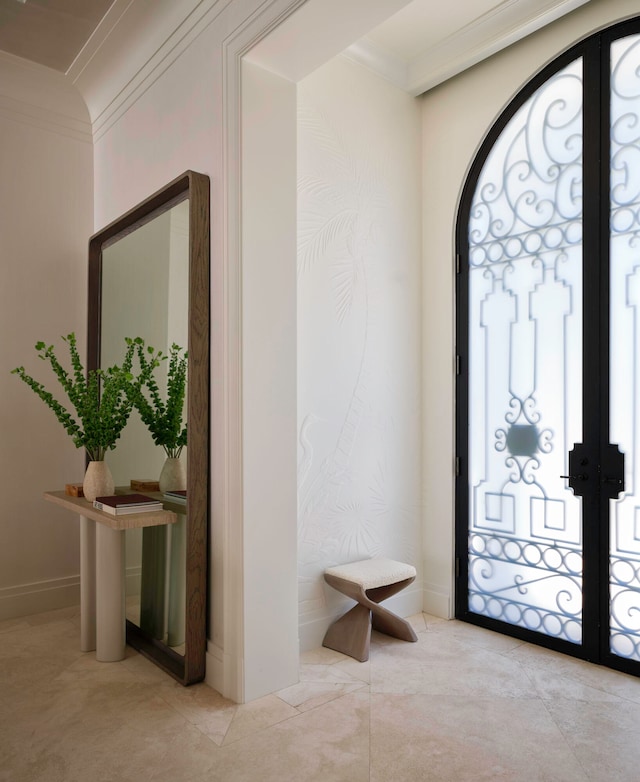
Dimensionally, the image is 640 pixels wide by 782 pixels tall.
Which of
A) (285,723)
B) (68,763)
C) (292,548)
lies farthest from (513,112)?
(68,763)

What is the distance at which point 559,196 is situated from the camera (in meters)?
3.02

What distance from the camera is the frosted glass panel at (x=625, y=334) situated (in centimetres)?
273

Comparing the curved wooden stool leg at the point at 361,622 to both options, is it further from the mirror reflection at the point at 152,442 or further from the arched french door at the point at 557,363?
the mirror reflection at the point at 152,442

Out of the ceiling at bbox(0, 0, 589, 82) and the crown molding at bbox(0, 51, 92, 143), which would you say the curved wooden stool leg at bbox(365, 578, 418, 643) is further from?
the crown molding at bbox(0, 51, 92, 143)

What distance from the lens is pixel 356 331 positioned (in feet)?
10.9

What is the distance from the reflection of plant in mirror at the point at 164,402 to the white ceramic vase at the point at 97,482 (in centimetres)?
27

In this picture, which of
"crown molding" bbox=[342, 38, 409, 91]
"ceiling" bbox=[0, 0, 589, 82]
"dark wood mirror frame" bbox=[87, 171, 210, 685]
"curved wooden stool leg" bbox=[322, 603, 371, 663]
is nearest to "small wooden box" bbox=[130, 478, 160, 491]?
"dark wood mirror frame" bbox=[87, 171, 210, 685]

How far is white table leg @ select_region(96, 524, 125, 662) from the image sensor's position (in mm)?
2809

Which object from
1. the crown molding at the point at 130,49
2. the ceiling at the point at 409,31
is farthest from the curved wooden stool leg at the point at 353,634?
the ceiling at the point at 409,31

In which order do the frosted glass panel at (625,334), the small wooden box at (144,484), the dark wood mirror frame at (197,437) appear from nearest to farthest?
the dark wood mirror frame at (197,437) < the frosted glass panel at (625,334) < the small wooden box at (144,484)

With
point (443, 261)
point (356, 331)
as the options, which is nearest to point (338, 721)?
point (356, 331)

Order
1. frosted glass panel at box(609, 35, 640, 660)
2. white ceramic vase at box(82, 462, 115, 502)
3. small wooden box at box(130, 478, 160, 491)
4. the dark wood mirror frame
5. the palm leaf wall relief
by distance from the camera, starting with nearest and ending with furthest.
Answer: the dark wood mirror frame < frosted glass panel at box(609, 35, 640, 660) < white ceramic vase at box(82, 462, 115, 502) < small wooden box at box(130, 478, 160, 491) < the palm leaf wall relief

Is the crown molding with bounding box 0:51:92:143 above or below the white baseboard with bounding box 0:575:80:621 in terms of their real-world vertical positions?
above

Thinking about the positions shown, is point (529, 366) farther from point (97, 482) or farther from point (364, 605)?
point (97, 482)
